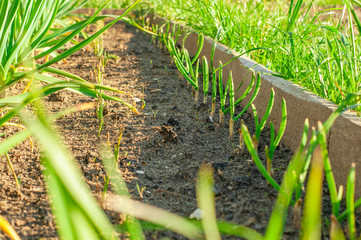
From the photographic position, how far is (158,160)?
1.83 metres

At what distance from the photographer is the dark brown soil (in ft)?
4.60

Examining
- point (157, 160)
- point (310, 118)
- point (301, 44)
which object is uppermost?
point (301, 44)

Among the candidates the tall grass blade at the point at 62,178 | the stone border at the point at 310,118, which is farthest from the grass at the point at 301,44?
the tall grass blade at the point at 62,178

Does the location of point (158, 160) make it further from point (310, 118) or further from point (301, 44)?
point (301, 44)

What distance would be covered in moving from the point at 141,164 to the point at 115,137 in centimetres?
27

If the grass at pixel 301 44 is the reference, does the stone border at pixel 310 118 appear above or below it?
below

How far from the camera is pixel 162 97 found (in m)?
2.54

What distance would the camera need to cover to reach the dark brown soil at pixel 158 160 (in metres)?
1.40

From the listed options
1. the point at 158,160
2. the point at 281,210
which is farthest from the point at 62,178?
the point at 158,160

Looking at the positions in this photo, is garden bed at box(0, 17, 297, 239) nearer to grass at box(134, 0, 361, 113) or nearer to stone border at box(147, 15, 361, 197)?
stone border at box(147, 15, 361, 197)

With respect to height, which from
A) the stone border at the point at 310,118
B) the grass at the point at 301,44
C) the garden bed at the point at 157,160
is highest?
the grass at the point at 301,44

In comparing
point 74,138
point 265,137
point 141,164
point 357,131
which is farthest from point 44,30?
point 357,131

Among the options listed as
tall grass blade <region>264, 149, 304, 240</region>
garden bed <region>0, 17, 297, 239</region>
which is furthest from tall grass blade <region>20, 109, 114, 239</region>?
garden bed <region>0, 17, 297, 239</region>

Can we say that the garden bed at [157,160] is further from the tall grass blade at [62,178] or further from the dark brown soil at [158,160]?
the tall grass blade at [62,178]
